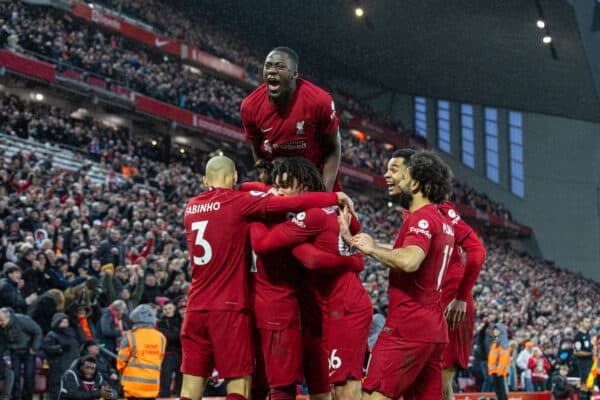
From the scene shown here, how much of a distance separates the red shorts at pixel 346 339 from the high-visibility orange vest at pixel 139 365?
4667 mm

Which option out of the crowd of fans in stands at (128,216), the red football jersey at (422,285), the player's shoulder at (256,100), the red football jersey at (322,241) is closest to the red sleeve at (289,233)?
the red football jersey at (322,241)

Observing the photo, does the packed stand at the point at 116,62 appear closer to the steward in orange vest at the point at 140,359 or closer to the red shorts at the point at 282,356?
the steward in orange vest at the point at 140,359

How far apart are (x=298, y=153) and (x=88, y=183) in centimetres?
1479

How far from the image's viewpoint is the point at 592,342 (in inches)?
704

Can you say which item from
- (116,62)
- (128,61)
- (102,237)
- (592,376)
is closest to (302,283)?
(102,237)

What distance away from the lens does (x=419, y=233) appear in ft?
18.2

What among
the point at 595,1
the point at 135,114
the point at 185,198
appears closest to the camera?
the point at 185,198

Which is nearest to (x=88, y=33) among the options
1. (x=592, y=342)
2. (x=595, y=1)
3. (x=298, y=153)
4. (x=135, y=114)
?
(x=135, y=114)

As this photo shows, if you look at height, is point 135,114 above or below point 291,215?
above

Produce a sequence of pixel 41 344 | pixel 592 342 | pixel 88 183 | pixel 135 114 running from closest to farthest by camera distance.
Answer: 1. pixel 41 344
2. pixel 592 342
3. pixel 88 183
4. pixel 135 114

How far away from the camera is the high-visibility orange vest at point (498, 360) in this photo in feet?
54.1

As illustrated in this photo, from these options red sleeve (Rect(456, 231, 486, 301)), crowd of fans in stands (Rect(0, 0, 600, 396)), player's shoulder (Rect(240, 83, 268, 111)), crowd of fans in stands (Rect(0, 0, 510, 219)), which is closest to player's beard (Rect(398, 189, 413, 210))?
red sleeve (Rect(456, 231, 486, 301))

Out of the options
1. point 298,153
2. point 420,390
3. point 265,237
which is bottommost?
point 420,390

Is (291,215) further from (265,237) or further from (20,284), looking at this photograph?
(20,284)
